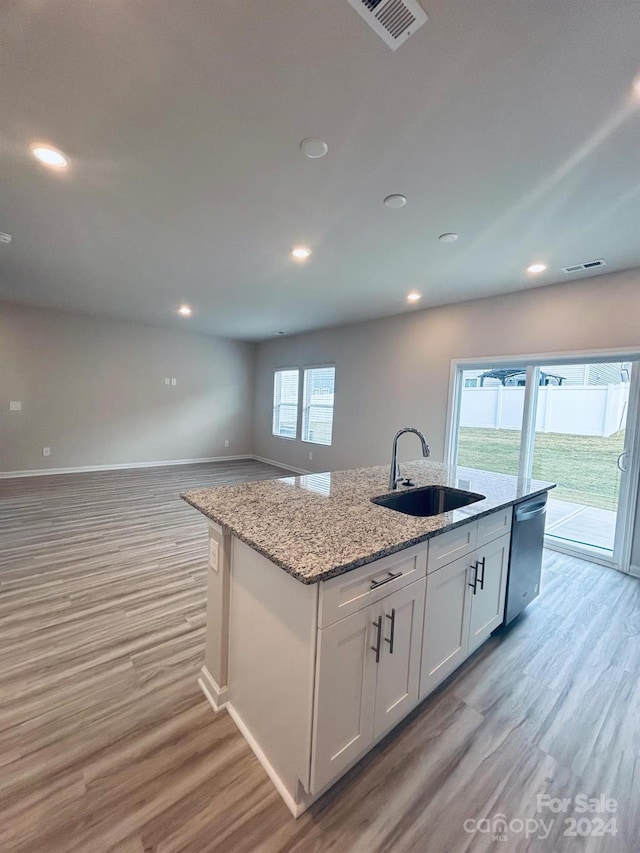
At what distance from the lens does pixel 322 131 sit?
169 cm

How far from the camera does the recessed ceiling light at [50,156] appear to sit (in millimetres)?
1872

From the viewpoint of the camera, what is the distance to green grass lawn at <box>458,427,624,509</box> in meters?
3.36

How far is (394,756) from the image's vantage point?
4.74 feet

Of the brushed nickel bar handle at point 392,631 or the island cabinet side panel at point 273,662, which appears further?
the brushed nickel bar handle at point 392,631

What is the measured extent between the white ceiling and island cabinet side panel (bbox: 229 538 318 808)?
195 cm

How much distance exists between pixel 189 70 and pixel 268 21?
0.40 meters

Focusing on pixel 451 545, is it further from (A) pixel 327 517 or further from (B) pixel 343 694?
(B) pixel 343 694

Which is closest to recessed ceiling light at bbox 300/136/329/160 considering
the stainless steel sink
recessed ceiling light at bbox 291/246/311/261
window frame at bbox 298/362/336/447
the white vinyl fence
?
recessed ceiling light at bbox 291/246/311/261

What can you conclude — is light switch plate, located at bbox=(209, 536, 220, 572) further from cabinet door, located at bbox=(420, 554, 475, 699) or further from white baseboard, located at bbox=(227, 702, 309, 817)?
cabinet door, located at bbox=(420, 554, 475, 699)

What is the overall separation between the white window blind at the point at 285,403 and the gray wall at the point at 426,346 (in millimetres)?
218

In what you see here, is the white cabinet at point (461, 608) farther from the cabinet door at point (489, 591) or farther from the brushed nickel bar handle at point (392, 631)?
the brushed nickel bar handle at point (392, 631)

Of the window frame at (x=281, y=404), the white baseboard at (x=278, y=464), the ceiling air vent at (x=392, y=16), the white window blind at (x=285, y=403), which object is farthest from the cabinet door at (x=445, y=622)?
the white window blind at (x=285, y=403)

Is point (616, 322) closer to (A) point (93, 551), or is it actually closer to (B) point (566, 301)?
(B) point (566, 301)

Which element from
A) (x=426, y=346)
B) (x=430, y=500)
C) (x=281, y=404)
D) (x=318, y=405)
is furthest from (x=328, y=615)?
(x=281, y=404)
